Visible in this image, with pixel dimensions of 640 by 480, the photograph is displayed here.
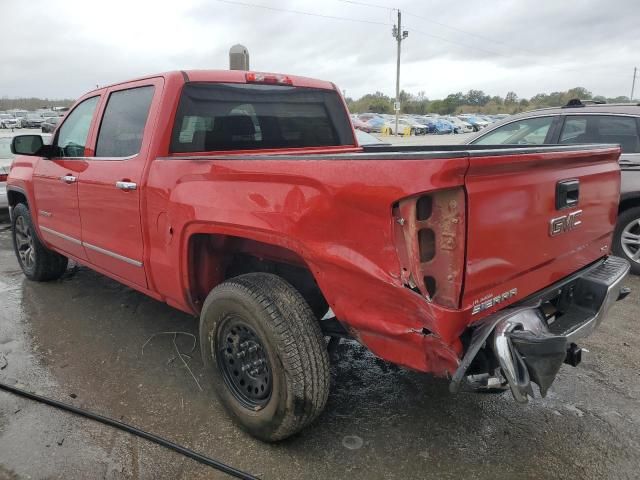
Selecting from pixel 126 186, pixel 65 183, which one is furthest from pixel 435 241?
pixel 65 183

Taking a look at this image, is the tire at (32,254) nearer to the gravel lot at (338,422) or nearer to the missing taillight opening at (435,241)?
the gravel lot at (338,422)

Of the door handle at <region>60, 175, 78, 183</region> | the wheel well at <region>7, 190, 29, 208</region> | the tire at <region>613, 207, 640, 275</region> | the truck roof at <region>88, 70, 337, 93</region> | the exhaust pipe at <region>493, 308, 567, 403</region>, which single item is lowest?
the tire at <region>613, 207, 640, 275</region>

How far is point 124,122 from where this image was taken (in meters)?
3.63

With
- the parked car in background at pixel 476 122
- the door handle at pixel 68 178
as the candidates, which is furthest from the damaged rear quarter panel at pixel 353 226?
the parked car in background at pixel 476 122

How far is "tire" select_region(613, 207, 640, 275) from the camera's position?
17.7 feet

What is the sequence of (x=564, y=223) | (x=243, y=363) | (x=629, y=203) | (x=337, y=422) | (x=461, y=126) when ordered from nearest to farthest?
(x=564, y=223)
(x=243, y=363)
(x=337, y=422)
(x=629, y=203)
(x=461, y=126)

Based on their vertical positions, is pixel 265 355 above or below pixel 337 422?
above

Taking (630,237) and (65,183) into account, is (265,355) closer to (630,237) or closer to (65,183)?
(65,183)

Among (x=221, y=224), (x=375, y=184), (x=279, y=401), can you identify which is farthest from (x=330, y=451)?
(x=375, y=184)

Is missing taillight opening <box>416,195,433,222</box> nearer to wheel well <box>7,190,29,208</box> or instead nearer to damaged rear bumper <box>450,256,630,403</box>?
damaged rear bumper <box>450,256,630,403</box>

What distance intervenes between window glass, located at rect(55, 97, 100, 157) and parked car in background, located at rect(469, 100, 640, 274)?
4616 millimetres

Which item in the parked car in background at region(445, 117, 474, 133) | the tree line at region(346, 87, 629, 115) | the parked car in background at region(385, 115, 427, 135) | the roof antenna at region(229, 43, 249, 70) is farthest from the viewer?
the tree line at region(346, 87, 629, 115)

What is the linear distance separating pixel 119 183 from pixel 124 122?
0.56 m

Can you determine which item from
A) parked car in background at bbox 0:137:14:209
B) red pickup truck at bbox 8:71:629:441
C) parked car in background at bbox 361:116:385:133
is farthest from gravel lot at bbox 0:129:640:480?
parked car in background at bbox 361:116:385:133
